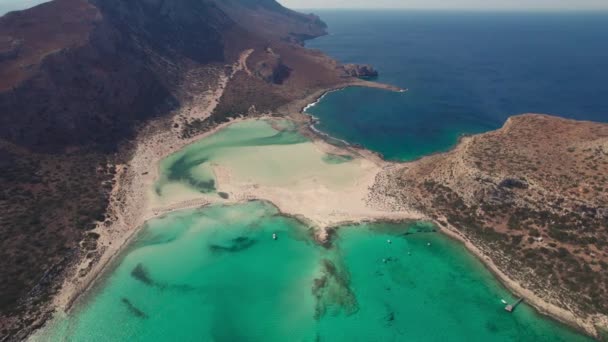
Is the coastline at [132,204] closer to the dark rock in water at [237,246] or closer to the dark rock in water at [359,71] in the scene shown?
the dark rock in water at [237,246]

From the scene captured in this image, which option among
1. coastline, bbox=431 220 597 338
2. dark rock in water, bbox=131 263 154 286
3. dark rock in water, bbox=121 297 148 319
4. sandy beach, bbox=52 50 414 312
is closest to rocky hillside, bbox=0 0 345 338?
sandy beach, bbox=52 50 414 312

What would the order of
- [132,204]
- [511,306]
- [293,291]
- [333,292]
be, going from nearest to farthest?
[511,306] < [333,292] < [293,291] < [132,204]

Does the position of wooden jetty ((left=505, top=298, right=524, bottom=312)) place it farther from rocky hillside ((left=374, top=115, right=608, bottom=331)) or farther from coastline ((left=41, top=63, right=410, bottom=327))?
coastline ((left=41, top=63, right=410, bottom=327))

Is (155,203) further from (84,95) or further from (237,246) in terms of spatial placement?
(84,95)

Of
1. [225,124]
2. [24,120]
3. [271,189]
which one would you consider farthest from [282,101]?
[24,120]

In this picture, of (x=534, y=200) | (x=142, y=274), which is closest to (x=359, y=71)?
(x=534, y=200)

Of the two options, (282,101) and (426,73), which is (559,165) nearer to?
(282,101)
